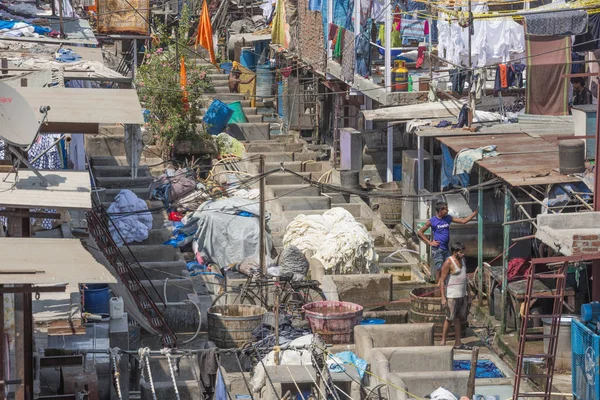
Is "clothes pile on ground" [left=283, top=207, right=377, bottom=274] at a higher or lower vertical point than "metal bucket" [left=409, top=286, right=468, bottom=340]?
higher

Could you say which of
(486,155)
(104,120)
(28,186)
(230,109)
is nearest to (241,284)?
(486,155)

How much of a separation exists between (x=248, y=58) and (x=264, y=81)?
202cm

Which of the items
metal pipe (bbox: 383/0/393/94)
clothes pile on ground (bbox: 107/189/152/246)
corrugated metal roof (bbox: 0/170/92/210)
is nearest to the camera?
corrugated metal roof (bbox: 0/170/92/210)

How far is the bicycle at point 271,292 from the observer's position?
1939 centimetres

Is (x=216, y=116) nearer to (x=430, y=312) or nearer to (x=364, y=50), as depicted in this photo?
(x=364, y=50)

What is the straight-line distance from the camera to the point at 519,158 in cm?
1916

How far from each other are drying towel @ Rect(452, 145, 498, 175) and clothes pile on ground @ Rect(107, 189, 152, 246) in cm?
642

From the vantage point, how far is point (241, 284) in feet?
66.7

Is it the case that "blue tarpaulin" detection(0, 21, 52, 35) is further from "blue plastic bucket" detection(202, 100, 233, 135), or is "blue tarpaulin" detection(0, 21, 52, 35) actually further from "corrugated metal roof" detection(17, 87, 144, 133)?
"blue plastic bucket" detection(202, 100, 233, 135)

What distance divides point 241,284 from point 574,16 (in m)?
7.65

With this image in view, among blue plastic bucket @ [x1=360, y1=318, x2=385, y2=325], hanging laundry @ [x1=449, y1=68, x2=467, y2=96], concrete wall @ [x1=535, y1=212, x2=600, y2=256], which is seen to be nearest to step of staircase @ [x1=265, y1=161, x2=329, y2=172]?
hanging laundry @ [x1=449, y1=68, x2=467, y2=96]

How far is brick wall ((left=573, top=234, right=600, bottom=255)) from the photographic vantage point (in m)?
12.5

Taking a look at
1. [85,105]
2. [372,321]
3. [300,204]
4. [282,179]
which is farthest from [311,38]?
[85,105]

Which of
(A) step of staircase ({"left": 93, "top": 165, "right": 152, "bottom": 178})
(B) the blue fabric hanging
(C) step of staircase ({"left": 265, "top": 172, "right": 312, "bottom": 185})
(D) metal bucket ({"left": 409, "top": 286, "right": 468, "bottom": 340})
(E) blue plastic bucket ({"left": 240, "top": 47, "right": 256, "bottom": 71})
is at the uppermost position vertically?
(E) blue plastic bucket ({"left": 240, "top": 47, "right": 256, "bottom": 71})
